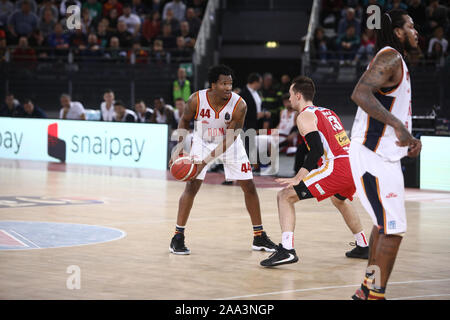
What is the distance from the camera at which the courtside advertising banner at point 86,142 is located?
16.9 m

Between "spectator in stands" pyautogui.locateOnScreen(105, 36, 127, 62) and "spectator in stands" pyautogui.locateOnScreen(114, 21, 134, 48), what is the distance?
21cm

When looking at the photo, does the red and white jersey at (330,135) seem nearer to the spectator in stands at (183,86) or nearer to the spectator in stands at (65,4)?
the spectator in stands at (183,86)

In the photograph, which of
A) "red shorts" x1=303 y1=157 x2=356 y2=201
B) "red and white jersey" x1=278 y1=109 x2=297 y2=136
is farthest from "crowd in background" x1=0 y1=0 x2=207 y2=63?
"red shorts" x1=303 y1=157 x2=356 y2=201

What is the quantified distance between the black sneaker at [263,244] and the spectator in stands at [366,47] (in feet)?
32.9

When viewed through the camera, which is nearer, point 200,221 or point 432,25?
point 200,221

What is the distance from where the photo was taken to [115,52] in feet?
67.3

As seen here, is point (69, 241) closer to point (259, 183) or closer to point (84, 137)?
point (259, 183)

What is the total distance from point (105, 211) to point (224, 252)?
333 centimetres

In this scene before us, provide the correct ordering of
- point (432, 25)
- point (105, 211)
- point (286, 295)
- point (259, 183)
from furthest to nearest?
1. point (432, 25)
2. point (259, 183)
3. point (105, 211)
4. point (286, 295)

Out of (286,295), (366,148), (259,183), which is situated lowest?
(259,183)

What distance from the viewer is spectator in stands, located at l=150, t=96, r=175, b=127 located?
57.8 ft

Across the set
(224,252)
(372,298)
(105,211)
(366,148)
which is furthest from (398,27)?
(105,211)

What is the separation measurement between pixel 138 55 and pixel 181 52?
105cm

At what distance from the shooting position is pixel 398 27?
219 inches
